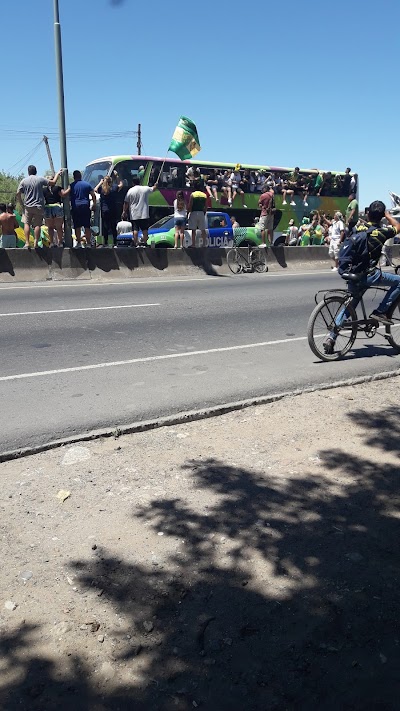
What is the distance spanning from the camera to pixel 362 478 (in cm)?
462

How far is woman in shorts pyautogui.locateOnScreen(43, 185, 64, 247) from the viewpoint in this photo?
1555 centimetres

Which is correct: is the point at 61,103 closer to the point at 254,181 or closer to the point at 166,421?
the point at 254,181

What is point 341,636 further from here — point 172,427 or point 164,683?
point 172,427

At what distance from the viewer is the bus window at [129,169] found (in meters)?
23.0

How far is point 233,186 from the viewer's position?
25.9 meters

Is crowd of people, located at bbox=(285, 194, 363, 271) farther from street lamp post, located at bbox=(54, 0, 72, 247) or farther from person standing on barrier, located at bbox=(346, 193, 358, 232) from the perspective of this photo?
street lamp post, located at bbox=(54, 0, 72, 247)

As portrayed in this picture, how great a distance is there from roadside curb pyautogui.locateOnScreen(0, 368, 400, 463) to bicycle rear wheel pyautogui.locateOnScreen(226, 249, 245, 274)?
467 inches

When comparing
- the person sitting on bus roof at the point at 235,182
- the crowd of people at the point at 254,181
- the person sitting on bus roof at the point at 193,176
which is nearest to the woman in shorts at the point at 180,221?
the person sitting on bus roof at the point at 193,176

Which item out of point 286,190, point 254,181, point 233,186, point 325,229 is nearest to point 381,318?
point 233,186

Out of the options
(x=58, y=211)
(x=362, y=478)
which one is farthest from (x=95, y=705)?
(x=58, y=211)

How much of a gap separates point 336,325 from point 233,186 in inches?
739

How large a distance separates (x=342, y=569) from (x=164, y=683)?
123cm

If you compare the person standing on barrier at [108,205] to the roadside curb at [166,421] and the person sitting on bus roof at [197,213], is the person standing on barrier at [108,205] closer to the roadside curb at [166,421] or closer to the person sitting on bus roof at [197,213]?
the person sitting on bus roof at [197,213]

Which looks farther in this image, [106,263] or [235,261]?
[235,261]
